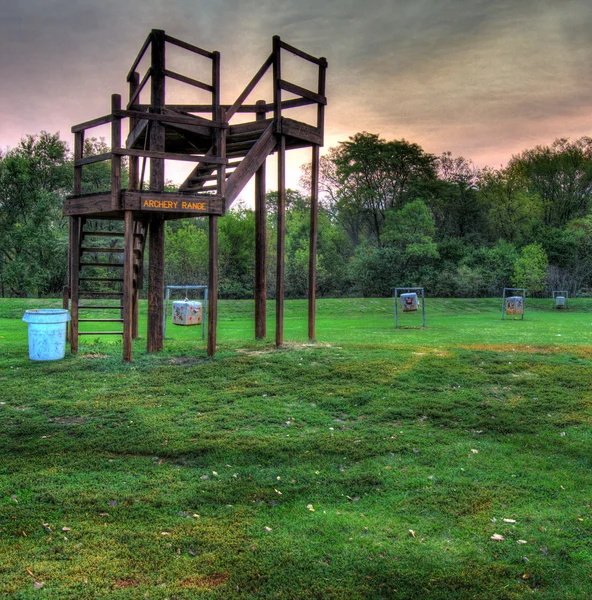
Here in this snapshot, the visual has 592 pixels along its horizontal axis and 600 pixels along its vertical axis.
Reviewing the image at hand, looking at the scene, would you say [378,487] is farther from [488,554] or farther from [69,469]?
[69,469]

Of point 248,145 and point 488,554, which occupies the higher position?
point 248,145

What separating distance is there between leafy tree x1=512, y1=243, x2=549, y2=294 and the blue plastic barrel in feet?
A: 132

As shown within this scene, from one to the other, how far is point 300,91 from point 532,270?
36.5 m

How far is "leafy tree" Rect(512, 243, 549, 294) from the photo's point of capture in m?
44.7

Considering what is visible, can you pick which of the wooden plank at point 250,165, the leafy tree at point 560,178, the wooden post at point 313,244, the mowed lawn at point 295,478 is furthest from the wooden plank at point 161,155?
the leafy tree at point 560,178

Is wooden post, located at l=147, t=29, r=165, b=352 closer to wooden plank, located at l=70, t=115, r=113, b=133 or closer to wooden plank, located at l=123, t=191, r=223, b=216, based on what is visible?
wooden plank, located at l=123, t=191, r=223, b=216

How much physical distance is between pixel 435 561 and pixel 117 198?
9029 mm

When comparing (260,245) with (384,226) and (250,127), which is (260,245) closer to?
(250,127)

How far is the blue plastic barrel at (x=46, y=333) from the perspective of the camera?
11.4m

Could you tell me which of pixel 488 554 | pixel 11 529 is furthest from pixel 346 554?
pixel 11 529

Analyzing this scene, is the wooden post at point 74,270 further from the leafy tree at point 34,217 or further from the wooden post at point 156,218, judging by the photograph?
the leafy tree at point 34,217

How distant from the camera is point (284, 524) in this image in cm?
→ 493

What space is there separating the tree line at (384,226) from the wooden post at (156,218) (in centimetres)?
2995

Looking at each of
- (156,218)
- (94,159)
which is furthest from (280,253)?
(94,159)
